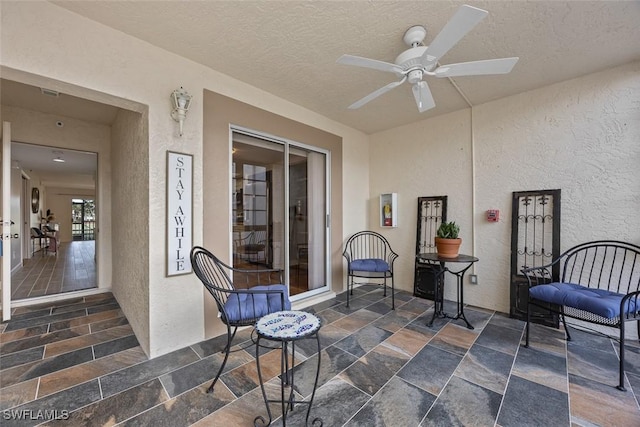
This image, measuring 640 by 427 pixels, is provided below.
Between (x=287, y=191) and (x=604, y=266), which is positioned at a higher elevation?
(x=287, y=191)

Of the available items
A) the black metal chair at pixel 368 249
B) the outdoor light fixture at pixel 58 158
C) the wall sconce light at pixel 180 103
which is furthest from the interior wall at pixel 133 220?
the outdoor light fixture at pixel 58 158

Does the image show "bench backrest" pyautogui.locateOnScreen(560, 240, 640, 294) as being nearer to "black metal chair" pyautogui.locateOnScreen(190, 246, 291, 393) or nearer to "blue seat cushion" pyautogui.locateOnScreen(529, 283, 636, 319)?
"blue seat cushion" pyautogui.locateOnScreen(529, 283, 636, 319)

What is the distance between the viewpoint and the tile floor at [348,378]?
1.46 meters

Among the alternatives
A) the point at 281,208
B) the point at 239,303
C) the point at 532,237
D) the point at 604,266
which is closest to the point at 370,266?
the point at 281,208

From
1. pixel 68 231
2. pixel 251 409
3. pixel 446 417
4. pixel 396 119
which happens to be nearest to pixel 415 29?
pixel 396 119

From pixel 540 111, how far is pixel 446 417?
3118mm

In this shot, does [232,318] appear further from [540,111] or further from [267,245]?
[540,111]

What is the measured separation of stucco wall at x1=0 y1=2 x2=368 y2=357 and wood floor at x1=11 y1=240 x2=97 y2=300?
2206 millimetres

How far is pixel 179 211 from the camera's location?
2145 mm

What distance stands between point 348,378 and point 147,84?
2.76 m

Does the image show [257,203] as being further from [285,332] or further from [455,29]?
[455,29]

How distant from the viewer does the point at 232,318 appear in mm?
1688

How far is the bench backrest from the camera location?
89.8 inches

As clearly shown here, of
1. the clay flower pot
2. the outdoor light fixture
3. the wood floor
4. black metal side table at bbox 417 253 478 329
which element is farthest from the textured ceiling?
the outdoor light fixture
